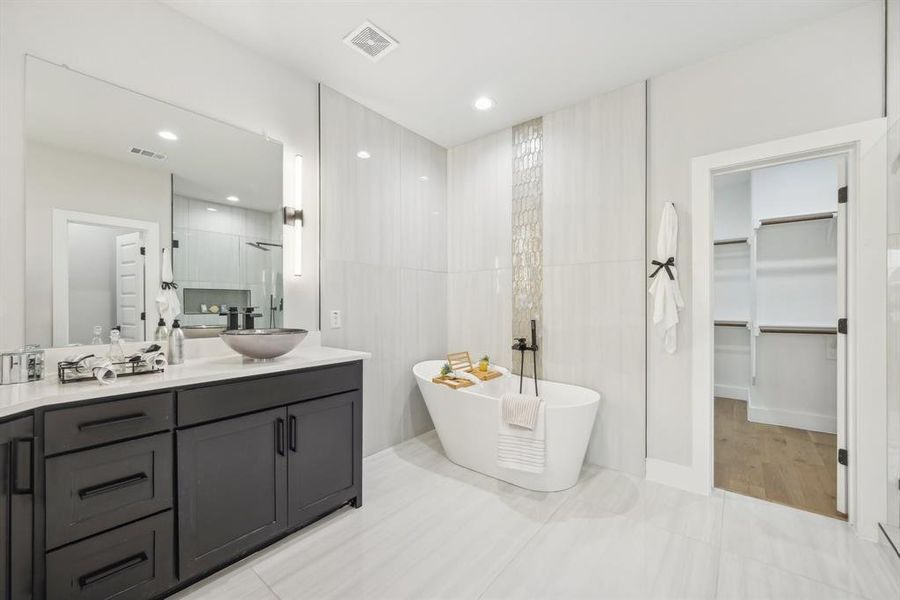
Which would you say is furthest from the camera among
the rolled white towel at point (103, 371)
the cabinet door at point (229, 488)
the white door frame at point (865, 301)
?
the white door frame at point (865, 301)

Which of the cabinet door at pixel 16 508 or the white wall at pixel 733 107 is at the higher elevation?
the white wall at pixel 733 107

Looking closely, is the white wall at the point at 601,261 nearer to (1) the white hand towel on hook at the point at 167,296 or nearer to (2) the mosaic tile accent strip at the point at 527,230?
(2) the mosaic tile accent strip at the point at 527,230

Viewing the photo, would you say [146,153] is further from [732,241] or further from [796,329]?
[732,241]

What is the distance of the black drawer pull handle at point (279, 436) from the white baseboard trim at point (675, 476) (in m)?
2.40

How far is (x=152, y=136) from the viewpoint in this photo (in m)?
1.97

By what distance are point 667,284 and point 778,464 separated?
1.73m

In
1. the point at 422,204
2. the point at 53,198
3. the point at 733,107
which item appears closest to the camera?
the point at 53,198

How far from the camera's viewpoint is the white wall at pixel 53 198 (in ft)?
5.29

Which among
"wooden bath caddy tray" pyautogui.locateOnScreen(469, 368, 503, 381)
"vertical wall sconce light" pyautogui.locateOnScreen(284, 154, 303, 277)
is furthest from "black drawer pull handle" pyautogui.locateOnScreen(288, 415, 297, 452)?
"wooden bath caddy tray" pyautogui.locateOnScreen(469, 368, 503, 381)

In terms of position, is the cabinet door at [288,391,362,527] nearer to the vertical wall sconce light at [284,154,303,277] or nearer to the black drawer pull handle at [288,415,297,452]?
the black drawer pull handle at [288,415,297,452]

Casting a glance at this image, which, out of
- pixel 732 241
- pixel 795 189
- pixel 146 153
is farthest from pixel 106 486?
pixel 732 241

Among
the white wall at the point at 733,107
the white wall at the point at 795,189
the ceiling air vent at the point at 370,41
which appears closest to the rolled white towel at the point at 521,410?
the white wall at the point at 733,107

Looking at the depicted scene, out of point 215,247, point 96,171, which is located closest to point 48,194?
point 96,171

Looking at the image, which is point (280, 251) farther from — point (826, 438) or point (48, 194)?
point (826, 438)
